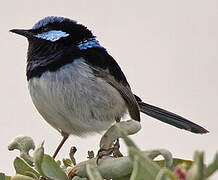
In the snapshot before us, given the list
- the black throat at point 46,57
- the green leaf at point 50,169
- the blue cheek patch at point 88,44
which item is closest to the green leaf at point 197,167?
the green leaf at point 50,169

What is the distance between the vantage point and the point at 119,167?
153 centimetres

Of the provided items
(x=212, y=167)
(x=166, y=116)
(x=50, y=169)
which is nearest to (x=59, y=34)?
(x=166, y=116)

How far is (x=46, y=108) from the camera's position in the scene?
12.2 ft

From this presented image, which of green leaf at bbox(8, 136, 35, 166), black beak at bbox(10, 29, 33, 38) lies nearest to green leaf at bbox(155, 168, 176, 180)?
green leaf at bbox(8, 136, 35, 166)

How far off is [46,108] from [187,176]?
2.96m

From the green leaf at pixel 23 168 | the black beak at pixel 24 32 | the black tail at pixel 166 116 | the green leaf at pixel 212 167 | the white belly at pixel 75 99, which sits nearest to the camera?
the green leaf at pixel 212 167

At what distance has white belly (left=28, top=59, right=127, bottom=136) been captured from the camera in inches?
143

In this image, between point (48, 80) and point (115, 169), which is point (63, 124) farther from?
point (115, 169)

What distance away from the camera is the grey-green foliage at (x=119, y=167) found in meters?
0.88

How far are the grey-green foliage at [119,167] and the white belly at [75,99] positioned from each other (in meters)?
1.43

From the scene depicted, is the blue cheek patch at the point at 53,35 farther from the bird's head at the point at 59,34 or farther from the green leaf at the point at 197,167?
the green leaf at the point at 197,167

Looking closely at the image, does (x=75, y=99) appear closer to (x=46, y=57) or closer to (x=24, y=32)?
(x=46, y=57)

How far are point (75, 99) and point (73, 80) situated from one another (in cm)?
15

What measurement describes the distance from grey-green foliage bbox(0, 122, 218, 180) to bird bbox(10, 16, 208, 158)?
1453 millimetres
